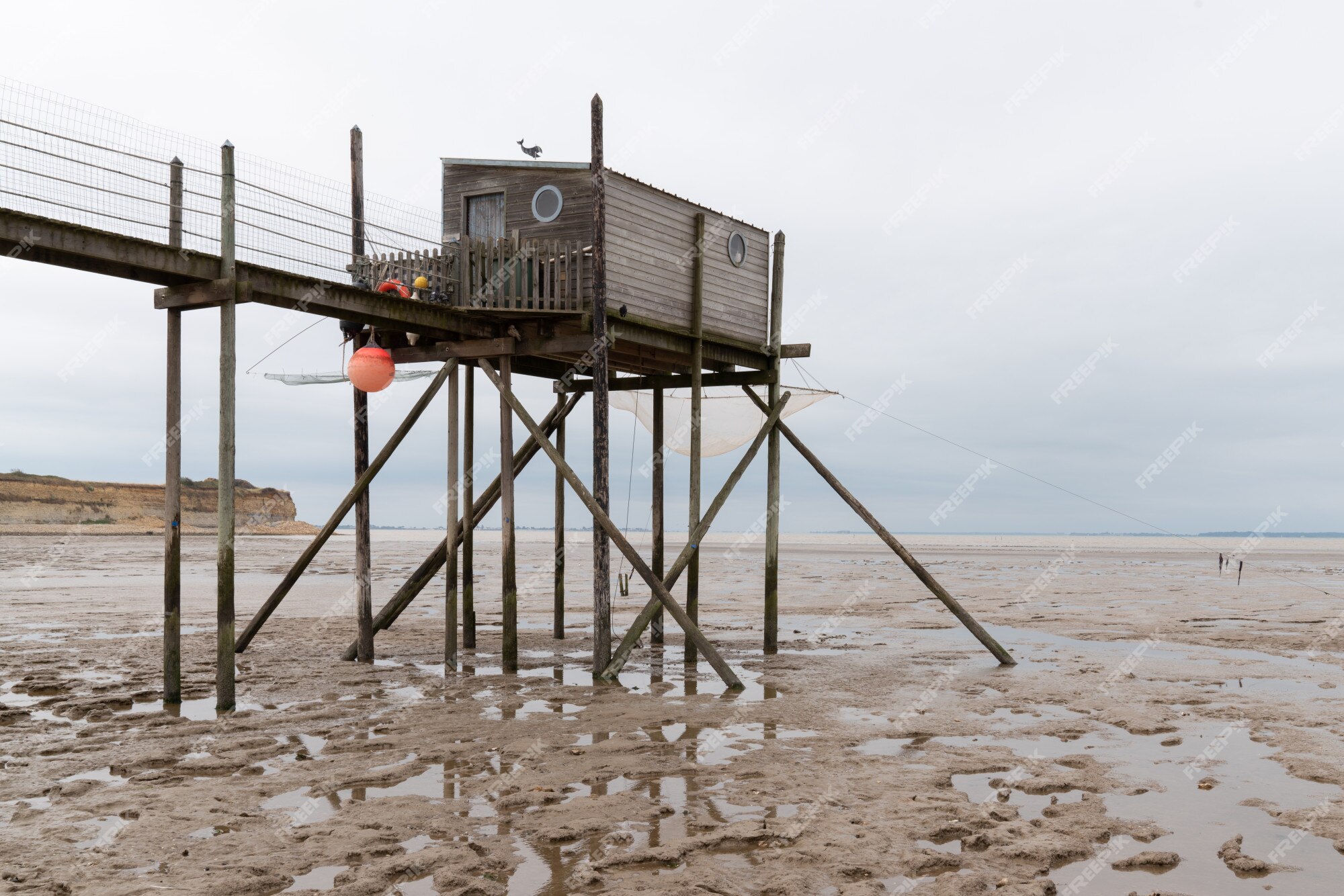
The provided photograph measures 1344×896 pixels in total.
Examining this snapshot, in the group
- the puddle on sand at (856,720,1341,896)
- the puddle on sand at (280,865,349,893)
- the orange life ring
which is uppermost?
the orange life ring

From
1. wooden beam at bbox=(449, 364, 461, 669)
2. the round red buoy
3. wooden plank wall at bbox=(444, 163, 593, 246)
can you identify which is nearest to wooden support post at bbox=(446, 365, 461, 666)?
wooden beam at bbox=(449, 364, 461, 669)

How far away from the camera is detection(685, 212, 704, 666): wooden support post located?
1401cm

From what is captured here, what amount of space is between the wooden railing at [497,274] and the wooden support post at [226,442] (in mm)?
2526

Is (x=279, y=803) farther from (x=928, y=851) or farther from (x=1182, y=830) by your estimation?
(x=1182, y=830)

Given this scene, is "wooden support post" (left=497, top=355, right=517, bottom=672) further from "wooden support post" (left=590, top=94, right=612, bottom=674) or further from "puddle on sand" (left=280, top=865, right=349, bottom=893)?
"puddle on sand" (left=280, top=865, right=349, bottom=893)

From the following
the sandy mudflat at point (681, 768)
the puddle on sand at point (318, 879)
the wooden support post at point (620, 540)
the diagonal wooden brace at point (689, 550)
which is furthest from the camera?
the diagonal wooden brace at point (689, 550)

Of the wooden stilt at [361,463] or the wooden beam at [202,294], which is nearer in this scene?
the wooden beam at [202,294]

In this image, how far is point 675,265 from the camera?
47.1 feet

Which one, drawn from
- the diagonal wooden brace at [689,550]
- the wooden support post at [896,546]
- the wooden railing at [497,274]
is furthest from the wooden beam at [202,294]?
the wooden support post at [896,546]

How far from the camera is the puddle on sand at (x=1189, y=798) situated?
5910 mm

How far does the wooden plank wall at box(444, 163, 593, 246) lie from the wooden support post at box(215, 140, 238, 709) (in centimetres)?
419

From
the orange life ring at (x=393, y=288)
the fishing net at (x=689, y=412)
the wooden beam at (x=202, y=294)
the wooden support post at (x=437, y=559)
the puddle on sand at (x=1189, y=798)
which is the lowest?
the puddle on sand at (x=1189, y=798)

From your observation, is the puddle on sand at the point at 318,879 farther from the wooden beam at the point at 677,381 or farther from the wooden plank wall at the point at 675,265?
the wooden beam at the point at 677,381

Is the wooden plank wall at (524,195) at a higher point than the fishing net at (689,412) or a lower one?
higher
